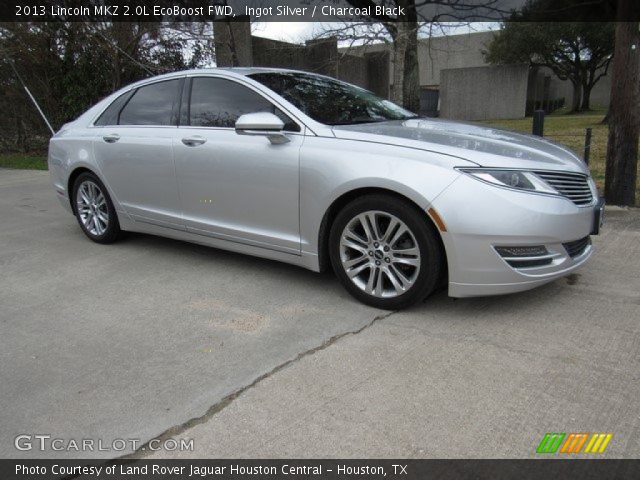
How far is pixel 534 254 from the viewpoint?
10.9 ft

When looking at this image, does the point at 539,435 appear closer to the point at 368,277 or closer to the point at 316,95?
the point at 368,277

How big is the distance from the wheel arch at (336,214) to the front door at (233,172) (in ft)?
0.67

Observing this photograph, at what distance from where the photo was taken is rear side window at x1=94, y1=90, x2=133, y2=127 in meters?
5.23

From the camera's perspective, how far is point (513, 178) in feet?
10.7

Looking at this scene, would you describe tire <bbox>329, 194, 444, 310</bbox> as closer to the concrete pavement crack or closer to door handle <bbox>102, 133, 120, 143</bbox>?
the concrete pavement crack

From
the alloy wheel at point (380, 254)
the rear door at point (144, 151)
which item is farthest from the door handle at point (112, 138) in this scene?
the alloy wheel at point (380, 254)

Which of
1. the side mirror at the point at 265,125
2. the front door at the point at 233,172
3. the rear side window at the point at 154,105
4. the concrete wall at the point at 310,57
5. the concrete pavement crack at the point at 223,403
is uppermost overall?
the concrete wall at the point at 310,57

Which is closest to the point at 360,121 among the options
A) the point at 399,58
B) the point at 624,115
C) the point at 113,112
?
the point at 113,112

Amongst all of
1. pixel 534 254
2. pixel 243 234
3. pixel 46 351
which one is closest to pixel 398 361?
pixel 534 254

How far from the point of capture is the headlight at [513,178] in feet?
10.6

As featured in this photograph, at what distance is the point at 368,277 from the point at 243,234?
1084 mm

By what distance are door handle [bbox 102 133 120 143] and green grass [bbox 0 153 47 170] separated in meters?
7.83

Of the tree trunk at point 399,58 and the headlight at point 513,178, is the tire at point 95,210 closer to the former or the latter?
the headlight at point 513,178

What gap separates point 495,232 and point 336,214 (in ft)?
3.62
